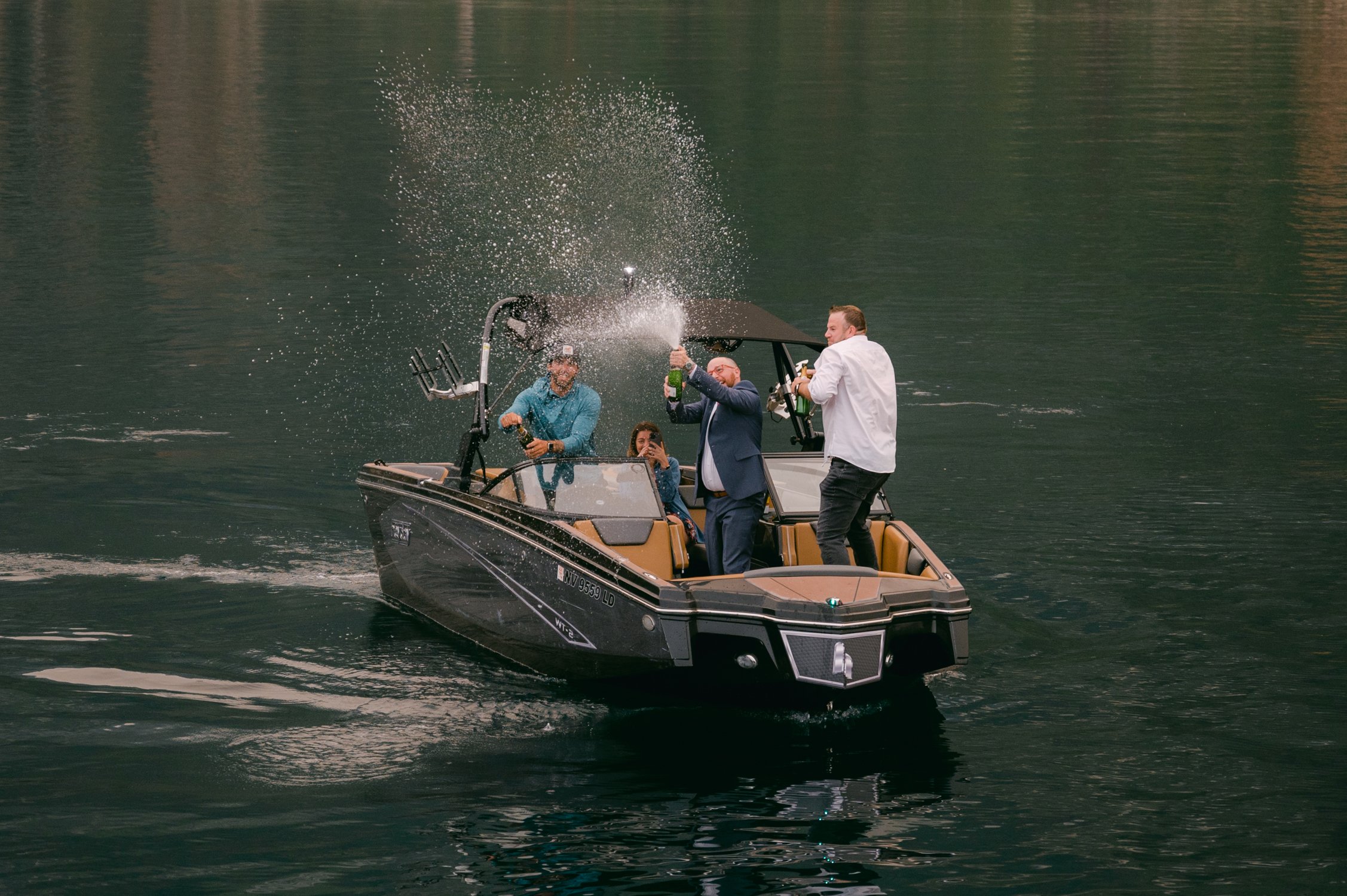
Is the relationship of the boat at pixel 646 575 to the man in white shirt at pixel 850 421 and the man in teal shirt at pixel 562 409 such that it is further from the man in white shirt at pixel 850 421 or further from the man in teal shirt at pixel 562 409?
the man in white shirt at pixel 850 421

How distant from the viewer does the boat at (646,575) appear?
31.2 ft

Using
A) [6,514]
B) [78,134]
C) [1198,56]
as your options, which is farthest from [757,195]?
[1198,56]

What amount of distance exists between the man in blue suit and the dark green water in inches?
45.4

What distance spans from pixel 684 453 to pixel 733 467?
6.06m

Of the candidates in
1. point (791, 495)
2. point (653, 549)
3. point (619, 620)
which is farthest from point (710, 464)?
point (619, 620)

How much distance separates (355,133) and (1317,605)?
3398cm

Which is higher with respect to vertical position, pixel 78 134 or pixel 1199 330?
pixel 78 134

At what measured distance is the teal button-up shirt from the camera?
1198 centimetres

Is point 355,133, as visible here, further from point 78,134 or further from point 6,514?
point 6,514

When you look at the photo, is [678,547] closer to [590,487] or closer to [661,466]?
[590,487]

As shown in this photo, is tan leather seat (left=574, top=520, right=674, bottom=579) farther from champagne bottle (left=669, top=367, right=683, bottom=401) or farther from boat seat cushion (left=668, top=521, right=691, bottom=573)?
champagne bottle (left=669, top=367, right=683, bottom=401)

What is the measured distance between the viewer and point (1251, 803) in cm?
932

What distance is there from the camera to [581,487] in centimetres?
1126

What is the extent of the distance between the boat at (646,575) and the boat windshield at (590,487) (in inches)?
0.5
